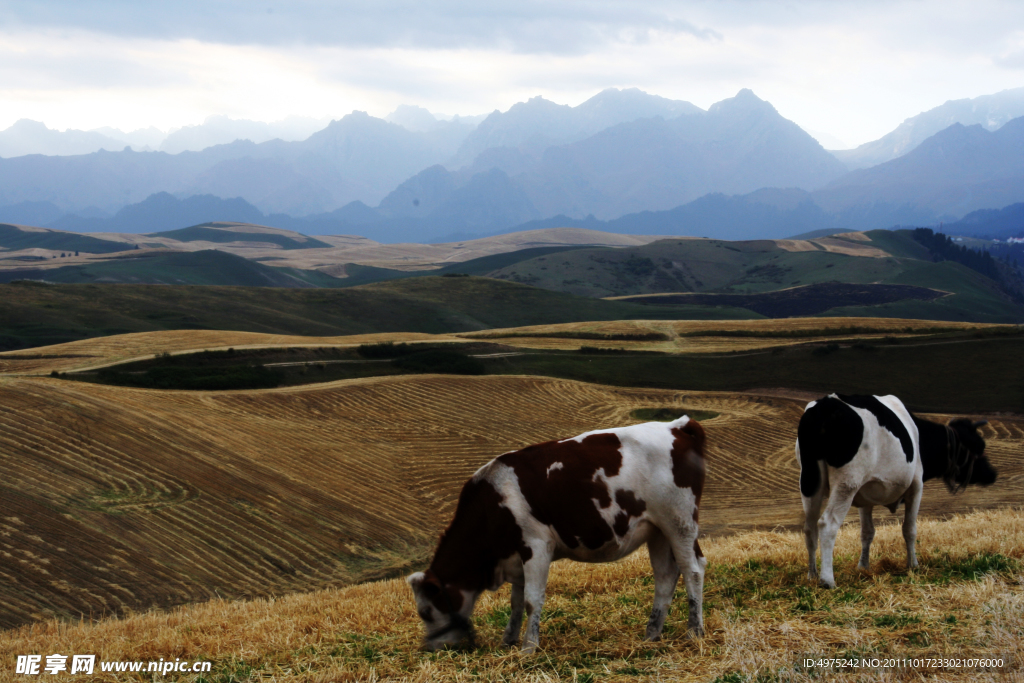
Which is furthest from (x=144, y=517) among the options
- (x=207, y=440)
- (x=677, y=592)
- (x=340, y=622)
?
(x=677, y=592)

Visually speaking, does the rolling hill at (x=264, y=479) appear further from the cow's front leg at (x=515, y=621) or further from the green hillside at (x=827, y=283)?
the green hillside at (x=827, y=283)

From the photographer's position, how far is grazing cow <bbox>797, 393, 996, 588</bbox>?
10.3 metres

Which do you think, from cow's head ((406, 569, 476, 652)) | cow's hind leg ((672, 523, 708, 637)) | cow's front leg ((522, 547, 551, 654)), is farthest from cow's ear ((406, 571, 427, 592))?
cow's hind leg ((672, 523, 708, 637))

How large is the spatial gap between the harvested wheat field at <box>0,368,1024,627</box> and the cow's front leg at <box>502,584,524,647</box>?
13.7 m

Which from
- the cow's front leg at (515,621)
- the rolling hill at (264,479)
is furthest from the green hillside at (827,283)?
the cow's front leg at (515,621)

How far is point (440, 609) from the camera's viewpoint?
8.00m

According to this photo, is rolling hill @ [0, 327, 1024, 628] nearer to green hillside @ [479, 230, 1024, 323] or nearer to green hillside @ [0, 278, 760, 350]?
green hillside @ [0, 278, 760, 350]

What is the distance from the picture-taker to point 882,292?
6127 inches

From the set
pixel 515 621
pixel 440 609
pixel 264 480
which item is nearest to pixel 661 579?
pixel 515 621

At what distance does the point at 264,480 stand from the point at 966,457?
80.4 ft

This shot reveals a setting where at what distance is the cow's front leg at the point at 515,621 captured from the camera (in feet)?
26.5

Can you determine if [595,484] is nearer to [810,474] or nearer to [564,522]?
[564,522]

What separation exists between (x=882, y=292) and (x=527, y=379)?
5020 inches

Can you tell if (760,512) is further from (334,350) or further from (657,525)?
(334,350)
